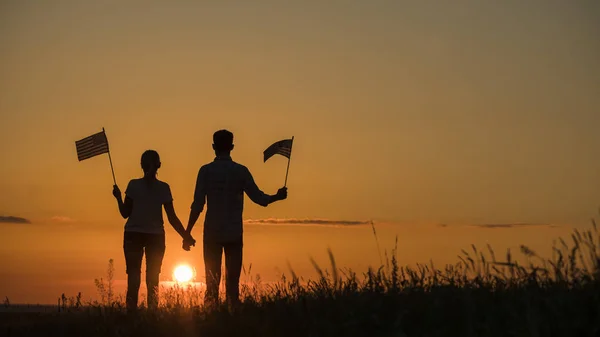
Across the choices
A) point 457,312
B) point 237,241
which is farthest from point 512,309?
point 237,241

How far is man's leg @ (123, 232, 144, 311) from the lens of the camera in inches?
501

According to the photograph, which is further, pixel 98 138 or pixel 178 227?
pixel 98 138

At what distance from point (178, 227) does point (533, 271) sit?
5.85 meters

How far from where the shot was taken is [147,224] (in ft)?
41.7

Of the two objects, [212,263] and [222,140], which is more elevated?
[222,140]

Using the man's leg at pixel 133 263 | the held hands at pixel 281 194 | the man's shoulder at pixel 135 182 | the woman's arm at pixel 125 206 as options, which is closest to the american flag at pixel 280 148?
the held hands at pixel 281 194

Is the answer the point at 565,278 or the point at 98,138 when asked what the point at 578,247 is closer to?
the point at 565,278

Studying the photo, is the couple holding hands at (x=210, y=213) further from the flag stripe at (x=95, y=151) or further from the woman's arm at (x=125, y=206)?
the flag stripe at (x=95, y=151)

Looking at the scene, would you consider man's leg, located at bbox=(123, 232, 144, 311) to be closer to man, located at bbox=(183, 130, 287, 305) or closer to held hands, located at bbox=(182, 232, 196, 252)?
held hands, located at bbox=(182, 232, 196, 252)

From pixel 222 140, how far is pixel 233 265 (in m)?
1.59

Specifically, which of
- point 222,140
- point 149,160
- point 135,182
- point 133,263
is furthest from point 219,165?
point 133,263

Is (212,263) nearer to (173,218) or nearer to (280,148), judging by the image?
(173,218)

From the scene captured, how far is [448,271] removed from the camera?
9.73 metres

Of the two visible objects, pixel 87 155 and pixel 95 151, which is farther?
pixel 87 155
